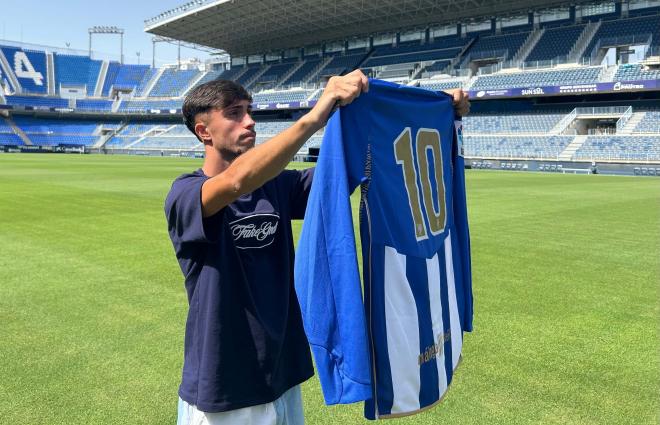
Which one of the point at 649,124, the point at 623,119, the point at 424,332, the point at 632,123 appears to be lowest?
the point at 424,332

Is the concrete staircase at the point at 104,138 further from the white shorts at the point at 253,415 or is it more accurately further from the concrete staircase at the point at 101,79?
the white shorts at the point at 253,415

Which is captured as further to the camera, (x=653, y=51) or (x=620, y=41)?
(x=620, y=41)

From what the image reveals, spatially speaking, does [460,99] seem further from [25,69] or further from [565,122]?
[25,69]

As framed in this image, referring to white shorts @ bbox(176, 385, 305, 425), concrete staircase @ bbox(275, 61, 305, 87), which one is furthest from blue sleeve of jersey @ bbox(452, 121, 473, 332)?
concrete staircase @ bbox(275, 61, 305, 87)

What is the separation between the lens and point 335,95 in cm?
187

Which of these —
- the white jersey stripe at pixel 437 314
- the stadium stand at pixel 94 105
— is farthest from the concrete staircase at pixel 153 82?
the white jersey stripe at pixel 437 314

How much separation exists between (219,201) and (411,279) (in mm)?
1072

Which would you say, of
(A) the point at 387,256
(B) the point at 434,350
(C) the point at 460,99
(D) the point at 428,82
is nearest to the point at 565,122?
(D) the point at 428,82

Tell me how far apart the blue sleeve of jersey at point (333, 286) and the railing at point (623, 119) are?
39.7m

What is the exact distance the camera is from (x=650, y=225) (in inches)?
453

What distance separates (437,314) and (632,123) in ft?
130

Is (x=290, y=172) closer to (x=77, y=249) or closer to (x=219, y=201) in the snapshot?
(x=219, y=201)

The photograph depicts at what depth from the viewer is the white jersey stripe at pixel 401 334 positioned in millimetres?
2248

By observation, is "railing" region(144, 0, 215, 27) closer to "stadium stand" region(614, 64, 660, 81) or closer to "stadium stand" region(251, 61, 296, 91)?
"stadium stand" region(251, 61, 296, 91)
